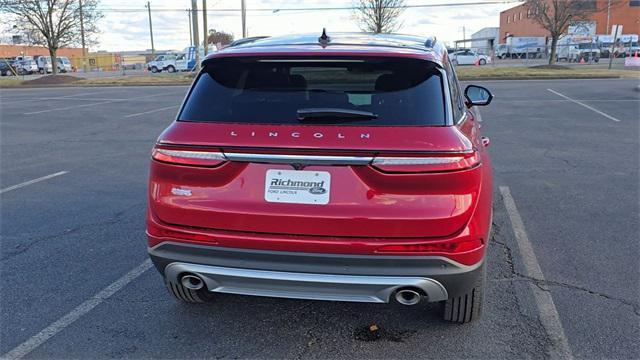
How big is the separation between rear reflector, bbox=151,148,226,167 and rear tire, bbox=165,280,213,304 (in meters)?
0.98

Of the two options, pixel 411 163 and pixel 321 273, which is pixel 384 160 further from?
pixel 321 273

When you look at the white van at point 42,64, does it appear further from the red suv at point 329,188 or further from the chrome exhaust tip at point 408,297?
the chrome exhaust tip at point 408,297

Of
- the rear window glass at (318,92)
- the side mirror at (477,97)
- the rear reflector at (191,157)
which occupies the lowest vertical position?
the rear reflector at (191,157)

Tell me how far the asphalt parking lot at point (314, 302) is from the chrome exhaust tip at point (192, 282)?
43 centimetres

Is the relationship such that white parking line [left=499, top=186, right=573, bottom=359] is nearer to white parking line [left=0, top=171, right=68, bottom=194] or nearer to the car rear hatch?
the car rear hatch

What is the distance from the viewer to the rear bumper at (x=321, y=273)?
2680 mm

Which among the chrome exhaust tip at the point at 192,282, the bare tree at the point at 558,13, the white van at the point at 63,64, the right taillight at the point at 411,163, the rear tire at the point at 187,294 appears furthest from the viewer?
the white van at the point at 63,64

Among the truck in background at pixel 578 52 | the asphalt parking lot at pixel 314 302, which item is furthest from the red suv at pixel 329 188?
the truck in background at pixel 578 52

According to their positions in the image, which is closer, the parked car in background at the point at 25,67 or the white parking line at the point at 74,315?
the white parking line at the point at 74,315

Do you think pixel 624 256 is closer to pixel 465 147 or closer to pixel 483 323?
pixel 483 323

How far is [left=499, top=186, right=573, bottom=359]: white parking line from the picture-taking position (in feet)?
10.2

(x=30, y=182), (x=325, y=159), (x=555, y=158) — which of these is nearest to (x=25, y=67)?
(x=30, y=182)

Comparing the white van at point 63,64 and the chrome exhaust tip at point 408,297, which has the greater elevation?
the white van at point 63,64

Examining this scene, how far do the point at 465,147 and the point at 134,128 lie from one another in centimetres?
1122
